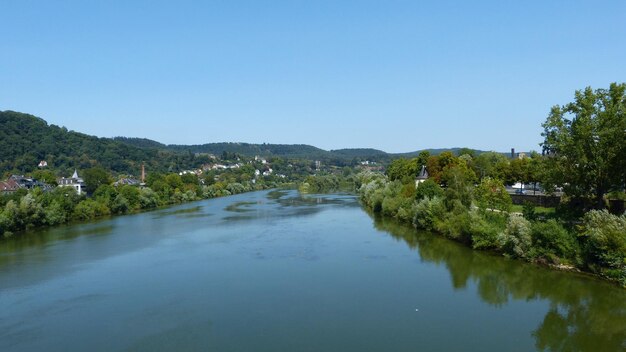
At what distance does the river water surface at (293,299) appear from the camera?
40.4ft

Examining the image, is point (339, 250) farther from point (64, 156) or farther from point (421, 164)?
point (64, 156)

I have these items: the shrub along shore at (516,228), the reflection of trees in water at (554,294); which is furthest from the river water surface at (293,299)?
the shrub along shore at (516,228)

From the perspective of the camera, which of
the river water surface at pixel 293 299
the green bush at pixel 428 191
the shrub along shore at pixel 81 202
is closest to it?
the river water surface at pixel 293 299

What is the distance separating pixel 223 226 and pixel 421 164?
2434cm

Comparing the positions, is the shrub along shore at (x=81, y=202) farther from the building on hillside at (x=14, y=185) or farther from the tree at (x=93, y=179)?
the tree at (x=93, y=179)

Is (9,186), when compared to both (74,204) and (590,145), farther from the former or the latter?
(590,145)

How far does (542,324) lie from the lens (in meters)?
13.5

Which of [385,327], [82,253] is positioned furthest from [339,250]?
[82,253]

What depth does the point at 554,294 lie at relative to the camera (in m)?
16.1

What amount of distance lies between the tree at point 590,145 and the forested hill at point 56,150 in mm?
68835

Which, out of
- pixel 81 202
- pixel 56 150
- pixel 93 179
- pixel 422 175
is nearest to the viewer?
pixel 81 202

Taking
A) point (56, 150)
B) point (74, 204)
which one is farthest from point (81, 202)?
point (56, 150)

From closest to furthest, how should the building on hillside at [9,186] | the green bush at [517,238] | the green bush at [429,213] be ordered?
1. the green bush at [517,238]
2. the green bush at [429,213]
3. the building on hillside at [9,186]

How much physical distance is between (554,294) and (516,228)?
4.51m
